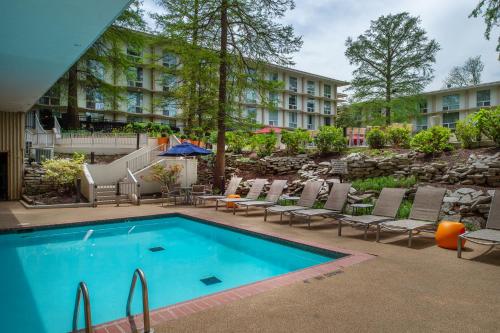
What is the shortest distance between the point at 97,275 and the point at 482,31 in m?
12.2

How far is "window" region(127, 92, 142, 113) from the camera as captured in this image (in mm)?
35594

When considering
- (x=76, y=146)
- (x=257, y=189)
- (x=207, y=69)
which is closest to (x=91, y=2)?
(x=257, y=189)

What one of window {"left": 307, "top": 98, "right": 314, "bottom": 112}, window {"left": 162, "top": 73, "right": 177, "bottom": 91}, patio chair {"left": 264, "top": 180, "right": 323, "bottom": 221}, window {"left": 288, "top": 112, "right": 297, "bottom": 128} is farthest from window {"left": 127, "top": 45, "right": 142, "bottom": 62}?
window {"left": 307, "top": 98, "right": 314, "bottom": 112}

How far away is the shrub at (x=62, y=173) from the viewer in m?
13.9

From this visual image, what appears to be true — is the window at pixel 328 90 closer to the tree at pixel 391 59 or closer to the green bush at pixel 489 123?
the tree at pixel 391 59

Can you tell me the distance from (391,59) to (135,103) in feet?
85.1

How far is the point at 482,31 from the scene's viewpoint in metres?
10.0

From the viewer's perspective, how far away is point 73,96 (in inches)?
845

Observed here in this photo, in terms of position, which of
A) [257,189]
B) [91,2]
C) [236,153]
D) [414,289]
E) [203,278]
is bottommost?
[203,278]

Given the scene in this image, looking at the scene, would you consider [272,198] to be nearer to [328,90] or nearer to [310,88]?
[310,88]

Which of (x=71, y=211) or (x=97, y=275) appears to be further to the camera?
(x=71, y=211)

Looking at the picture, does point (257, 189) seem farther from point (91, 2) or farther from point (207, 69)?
point (91, 2)

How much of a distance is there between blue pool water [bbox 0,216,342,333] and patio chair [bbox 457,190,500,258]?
219cm

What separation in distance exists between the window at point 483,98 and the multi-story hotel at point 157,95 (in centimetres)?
1803
